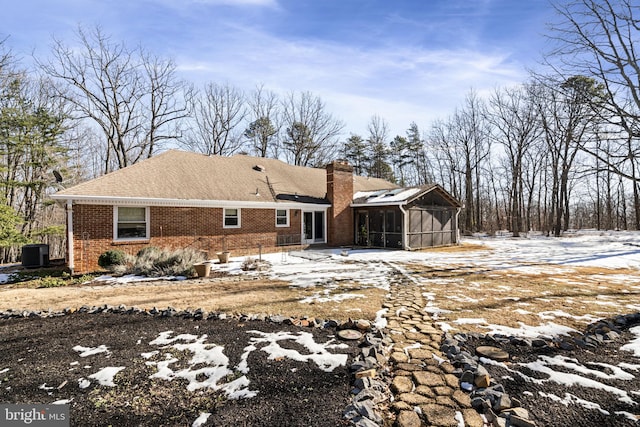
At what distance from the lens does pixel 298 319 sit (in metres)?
5.13

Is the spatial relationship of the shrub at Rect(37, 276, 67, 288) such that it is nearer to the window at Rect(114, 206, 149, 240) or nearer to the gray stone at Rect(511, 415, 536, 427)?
the window at Rect(114, 206, 149, 240)

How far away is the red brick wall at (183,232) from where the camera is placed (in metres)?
10.2

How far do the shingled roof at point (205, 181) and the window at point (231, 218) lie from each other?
59 cm

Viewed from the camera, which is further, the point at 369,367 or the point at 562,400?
the point at 369,367

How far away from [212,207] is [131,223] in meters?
3.05

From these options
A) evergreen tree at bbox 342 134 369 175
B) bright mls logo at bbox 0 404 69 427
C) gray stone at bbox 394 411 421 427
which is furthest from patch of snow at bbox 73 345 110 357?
evergreen tree at bbox 342 134 369 175

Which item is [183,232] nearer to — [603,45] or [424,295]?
[424,295]

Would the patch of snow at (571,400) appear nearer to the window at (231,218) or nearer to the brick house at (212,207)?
the brick house at (212,207)

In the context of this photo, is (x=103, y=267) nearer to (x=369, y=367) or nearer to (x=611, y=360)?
(x=369, y=367)

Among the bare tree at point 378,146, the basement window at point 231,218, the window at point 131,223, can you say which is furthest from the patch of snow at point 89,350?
the bare tree at point 378,146

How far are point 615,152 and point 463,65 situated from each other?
5536 mm

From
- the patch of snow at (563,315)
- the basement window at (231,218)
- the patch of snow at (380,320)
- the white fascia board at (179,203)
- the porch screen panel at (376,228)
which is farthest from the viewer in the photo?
the porch screen panel at (376,228)

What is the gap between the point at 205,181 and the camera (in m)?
14.0

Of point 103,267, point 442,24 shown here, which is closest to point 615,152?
point 442,24
